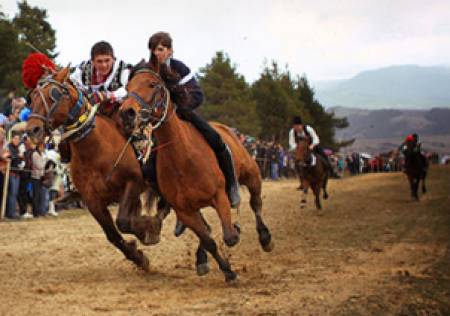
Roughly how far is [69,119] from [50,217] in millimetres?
10544

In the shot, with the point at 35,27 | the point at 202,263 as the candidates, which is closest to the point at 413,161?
the point at 202,263

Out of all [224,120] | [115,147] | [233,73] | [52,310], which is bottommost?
[52,310]

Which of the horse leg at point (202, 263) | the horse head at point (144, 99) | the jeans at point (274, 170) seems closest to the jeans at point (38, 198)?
the horse leg at point (202, 263)

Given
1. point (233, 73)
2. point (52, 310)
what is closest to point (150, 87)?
point (52, 310)

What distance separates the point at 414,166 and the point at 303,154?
19.1 feet

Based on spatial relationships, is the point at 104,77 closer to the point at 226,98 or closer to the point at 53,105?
the point at 53,105

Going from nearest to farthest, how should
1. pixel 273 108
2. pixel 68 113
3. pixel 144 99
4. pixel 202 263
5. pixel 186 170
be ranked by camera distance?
1. pixel 144 99
2. pixel 186 170
3. pixel 68 113
4. pixel 202 263
5. pixel 273 108

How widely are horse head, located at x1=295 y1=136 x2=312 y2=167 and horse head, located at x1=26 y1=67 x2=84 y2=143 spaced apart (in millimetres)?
12349

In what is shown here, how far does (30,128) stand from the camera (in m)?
7.28

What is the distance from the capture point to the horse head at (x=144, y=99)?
684 centimetres

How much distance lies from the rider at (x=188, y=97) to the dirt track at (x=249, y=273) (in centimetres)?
139

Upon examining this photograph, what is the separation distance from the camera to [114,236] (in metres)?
9.05

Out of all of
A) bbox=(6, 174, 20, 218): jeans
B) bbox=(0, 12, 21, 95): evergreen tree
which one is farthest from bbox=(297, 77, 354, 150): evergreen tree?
bbox=(6, 174, 20, 218): jeans

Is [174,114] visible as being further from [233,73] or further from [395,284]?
[233,73]
